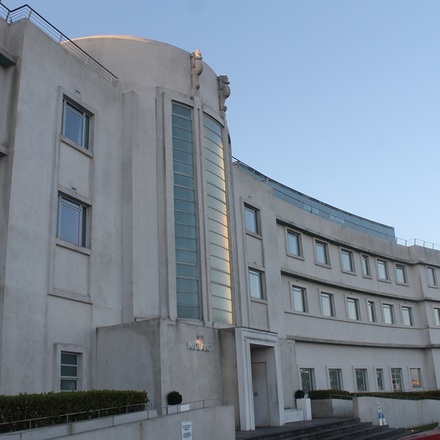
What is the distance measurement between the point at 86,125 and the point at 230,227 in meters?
7.62

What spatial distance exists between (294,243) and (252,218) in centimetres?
526

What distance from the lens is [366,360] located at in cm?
3681

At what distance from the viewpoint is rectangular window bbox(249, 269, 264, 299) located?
28.4 metres

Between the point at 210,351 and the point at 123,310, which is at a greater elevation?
the point at 123,310

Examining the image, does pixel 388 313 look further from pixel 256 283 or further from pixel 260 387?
pixel 260 387

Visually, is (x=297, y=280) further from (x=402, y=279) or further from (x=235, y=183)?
(x=402, y=279)

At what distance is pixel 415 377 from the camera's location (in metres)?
40.6

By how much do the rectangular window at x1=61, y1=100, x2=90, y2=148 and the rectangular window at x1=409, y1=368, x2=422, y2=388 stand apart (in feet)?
96.2

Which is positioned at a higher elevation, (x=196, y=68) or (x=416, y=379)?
(x=196, y=68)

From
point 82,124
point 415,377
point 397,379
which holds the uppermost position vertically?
point 82,124

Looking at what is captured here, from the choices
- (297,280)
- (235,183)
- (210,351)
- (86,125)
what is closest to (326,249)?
(297,280)

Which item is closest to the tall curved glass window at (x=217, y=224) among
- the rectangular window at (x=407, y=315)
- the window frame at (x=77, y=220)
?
the window frame at (x=77, y=220)

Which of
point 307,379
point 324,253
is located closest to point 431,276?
point 324,253

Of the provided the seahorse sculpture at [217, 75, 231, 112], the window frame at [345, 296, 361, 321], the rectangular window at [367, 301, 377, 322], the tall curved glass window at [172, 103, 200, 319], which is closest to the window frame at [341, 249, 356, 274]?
the window frame at [345, 296, 361, 321]
